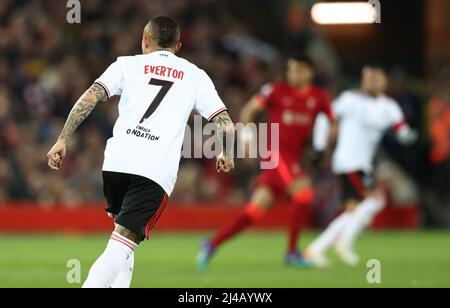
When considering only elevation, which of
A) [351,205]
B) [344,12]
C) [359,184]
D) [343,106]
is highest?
[344,12]

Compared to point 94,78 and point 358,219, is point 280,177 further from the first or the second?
point 94,78

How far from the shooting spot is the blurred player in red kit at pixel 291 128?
40.1 ft

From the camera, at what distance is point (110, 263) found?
6988 mm

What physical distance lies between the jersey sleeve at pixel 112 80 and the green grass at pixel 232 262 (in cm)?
288

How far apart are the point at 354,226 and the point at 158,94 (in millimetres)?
6587

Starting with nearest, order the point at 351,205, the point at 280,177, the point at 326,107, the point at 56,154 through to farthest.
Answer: the point at 56,154
the point at 280,177
the point at 326,107
the point at 351,205

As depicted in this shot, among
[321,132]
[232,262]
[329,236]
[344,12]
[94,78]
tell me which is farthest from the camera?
[344,12]

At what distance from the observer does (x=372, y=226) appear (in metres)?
20.1

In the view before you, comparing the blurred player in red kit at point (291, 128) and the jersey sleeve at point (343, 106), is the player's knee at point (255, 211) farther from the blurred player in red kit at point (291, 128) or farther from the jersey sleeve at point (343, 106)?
the jersey sleeve at point (343, 106)

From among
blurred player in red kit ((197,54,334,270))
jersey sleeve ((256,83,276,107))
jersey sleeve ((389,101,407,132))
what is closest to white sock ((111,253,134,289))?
blurred player in red kit ((197,54,334,270))

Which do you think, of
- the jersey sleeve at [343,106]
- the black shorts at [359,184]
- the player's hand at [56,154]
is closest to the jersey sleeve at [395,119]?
the jersey sleeve at [343,106]

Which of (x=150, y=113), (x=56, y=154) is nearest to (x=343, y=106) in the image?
(x=150, y=113)

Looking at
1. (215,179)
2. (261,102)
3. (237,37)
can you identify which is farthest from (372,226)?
(261,102)
